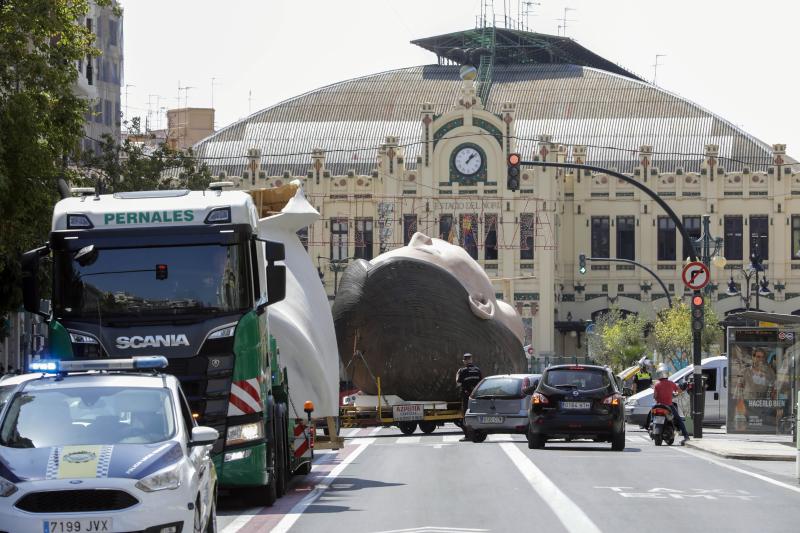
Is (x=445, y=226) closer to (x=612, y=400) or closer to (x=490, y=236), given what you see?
(x=490, y=236)

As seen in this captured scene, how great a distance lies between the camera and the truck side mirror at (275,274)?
58.9 feet

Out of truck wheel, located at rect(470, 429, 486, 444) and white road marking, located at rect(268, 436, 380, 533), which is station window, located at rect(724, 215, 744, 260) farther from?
white road marking, located at rect(268, 436, 380, 533)

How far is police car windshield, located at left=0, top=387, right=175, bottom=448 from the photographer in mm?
12672

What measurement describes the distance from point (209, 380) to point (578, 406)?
13.7m

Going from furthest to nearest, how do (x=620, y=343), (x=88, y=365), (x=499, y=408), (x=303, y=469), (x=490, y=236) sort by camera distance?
(x=490, y=236)
(x=620, y=343)
(x=499, y=408)
(x=303, y=469)
(x=88, y=365)

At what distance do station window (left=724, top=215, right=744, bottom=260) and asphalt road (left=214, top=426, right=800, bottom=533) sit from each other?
201 feet

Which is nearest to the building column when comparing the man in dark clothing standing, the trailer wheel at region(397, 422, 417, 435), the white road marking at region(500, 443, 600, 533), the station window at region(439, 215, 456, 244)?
the station window at region(439, 215, 456, 244)

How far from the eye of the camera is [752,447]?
31078mm

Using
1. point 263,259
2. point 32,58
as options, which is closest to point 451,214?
point 32,58

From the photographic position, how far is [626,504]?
58.8 feet

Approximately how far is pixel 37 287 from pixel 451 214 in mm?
71099

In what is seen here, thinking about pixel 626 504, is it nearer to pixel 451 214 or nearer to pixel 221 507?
pixel 221 507

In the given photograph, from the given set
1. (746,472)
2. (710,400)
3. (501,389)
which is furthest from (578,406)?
(710,400)

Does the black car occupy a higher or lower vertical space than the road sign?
lower
